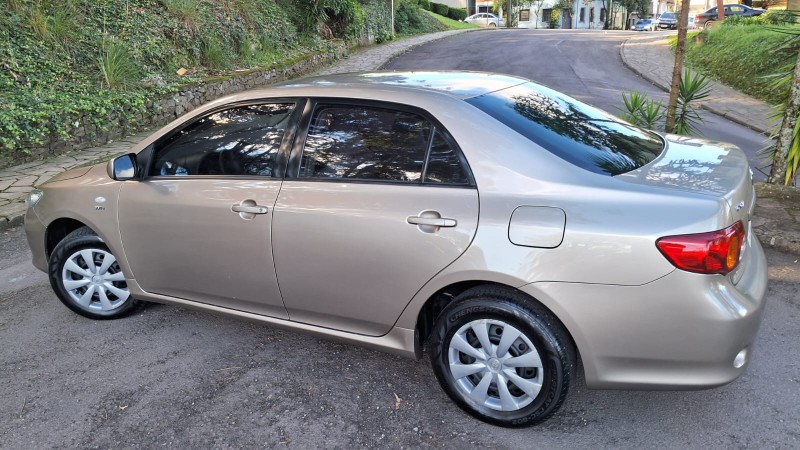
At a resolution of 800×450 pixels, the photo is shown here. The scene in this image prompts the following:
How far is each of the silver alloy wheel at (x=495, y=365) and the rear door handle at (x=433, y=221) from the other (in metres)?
0.46

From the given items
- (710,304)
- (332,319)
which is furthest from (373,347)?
(710,304)

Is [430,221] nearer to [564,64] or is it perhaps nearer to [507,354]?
[507,354]

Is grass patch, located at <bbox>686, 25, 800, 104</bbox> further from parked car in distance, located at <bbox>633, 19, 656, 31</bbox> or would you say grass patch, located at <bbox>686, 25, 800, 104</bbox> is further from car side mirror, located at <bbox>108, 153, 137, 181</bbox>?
parked car in distance, located at <bbox>633, 19, 656, 31</bbox>

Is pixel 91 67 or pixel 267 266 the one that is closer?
pixel 267 266

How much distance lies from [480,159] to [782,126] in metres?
4.38

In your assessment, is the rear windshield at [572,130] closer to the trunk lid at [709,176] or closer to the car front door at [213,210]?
the trunk lid at [709,176]

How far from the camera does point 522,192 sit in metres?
2.68

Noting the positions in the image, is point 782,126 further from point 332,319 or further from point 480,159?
point 332,319

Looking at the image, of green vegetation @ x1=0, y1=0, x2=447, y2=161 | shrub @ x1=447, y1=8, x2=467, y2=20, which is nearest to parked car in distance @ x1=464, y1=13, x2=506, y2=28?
shrub @ x1=447, y1=8, x2=467, y2=20

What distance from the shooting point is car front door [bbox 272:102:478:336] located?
2826mm

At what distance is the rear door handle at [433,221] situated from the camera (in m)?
2.77

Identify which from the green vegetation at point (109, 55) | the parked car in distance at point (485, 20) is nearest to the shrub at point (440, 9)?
the parked car in distance at point (485, 20)

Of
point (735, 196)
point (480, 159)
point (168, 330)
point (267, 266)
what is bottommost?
point (168, 330)

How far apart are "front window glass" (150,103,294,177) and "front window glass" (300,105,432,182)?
24 centimetres
